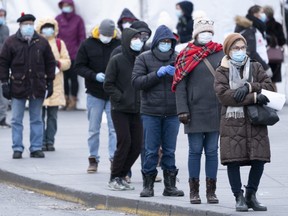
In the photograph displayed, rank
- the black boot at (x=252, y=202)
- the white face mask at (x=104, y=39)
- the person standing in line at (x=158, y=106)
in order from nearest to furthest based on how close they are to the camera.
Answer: the black boot at (x=252, y=202) → the person standing in line at (x=158, y=106) → the white face mask at (x=104, y=39)

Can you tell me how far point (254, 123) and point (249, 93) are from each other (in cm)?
27

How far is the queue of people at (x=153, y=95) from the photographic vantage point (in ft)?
35.4

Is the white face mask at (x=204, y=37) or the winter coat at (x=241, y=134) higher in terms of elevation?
the white face mask at (x=204, y=37)

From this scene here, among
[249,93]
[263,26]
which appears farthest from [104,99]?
[263,26]

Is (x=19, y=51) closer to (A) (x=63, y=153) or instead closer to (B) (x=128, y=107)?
(A) (x=63, y=153)

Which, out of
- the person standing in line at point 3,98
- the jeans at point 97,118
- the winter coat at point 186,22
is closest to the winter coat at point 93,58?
the jeans at point 97,118

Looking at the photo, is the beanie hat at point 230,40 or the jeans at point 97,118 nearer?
the beanie hat at point 230,40

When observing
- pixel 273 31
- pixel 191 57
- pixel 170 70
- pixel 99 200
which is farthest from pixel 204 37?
pixel 273 31

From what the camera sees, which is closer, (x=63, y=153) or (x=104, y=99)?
(x=104, y=99)

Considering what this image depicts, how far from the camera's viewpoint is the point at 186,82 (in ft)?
37.6

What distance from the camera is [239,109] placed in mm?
10711

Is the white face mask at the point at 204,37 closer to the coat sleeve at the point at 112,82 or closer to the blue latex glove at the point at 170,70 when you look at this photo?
the blue latex glove at the point at 170,70

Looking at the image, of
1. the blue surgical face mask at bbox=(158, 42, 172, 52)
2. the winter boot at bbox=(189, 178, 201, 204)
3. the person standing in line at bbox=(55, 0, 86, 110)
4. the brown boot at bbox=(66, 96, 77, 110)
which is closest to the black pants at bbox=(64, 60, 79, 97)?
the person standing in line at bbox=(55, 0, 86, 110)

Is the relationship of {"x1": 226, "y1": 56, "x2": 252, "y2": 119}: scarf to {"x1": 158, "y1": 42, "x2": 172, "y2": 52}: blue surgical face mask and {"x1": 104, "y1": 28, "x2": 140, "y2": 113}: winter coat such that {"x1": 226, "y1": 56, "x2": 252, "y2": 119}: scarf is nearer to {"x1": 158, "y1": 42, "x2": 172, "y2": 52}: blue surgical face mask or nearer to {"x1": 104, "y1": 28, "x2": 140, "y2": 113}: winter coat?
{"x1": 158, "y1": 42, "x2": 172, "y2": 52}: blue surgical face mask
